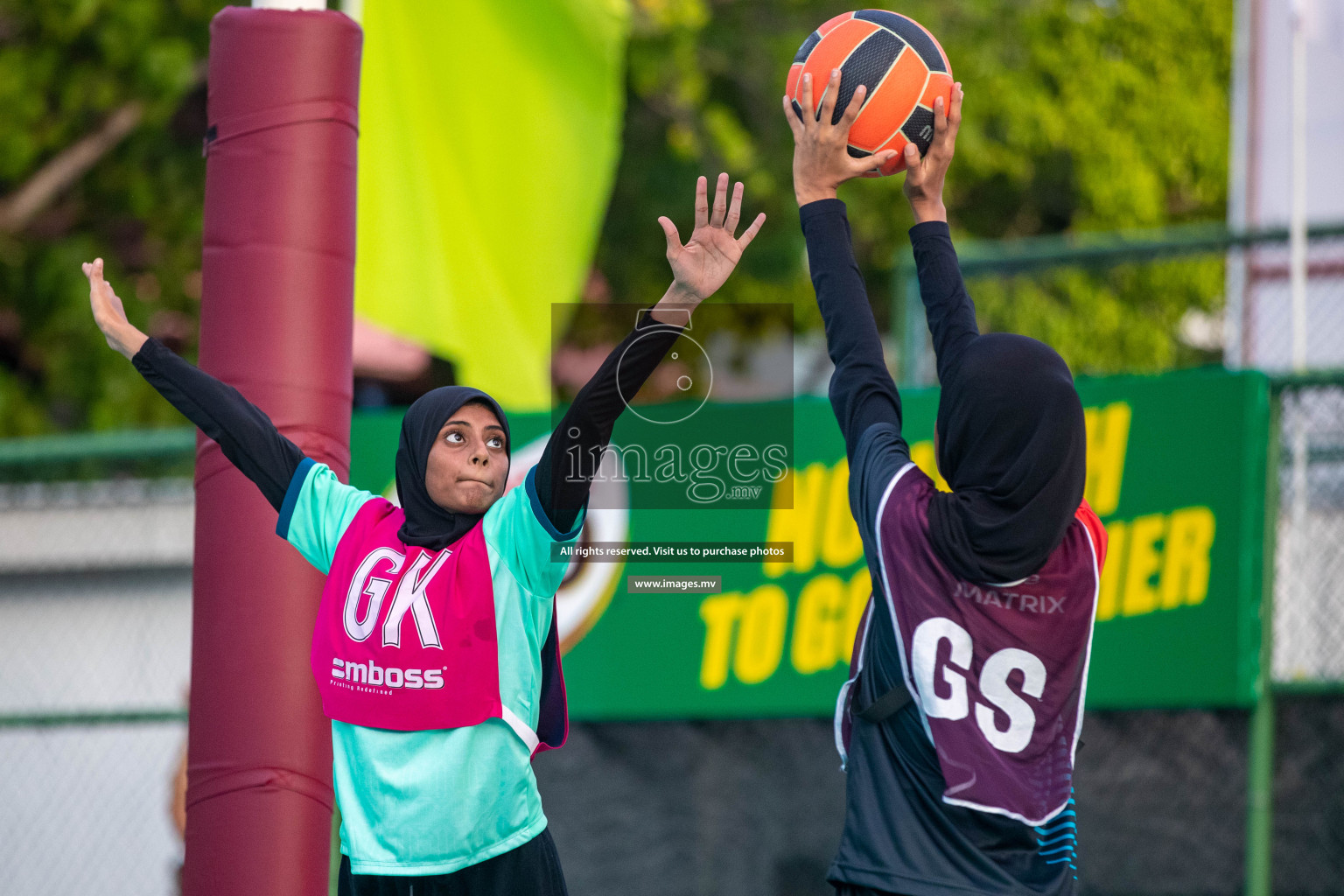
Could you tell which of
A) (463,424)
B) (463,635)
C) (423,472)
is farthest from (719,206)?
(463,635)

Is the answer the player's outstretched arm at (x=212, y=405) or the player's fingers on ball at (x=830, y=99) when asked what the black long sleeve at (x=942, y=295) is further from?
the player's outstretched arm at (x=212, y=405)

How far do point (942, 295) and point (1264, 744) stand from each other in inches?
135

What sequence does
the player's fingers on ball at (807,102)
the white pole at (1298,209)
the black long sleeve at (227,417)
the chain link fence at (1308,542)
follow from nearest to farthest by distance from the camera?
the player's fingers on ball at (807,102), the black long sleeve at (227,417), the chain link fence at (1308,542), the white pole at (1298,209)

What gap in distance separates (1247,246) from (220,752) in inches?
205

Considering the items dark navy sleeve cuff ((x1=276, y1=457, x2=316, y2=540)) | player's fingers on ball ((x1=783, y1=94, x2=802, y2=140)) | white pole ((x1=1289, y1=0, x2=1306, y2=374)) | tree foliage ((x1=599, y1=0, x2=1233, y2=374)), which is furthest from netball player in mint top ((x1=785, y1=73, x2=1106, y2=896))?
tree foliage ((x1=599, y1=0, x2=1233, y2=374))

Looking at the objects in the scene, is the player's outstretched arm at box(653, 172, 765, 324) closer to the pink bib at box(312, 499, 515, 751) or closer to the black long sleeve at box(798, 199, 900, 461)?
the black long sleeve at box(798, 199, 900, 461)

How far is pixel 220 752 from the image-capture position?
3.84 m

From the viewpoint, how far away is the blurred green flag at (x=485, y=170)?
7.10 meters

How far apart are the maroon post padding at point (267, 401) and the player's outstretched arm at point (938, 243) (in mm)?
1788

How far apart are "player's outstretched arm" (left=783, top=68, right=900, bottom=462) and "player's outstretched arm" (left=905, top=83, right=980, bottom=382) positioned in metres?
0.11

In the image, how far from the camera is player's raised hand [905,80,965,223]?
3227 millimetres

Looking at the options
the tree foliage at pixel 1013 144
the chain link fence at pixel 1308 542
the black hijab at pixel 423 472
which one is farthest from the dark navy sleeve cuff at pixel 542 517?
the tree foliage at pixel 1013 144

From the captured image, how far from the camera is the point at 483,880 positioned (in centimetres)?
316

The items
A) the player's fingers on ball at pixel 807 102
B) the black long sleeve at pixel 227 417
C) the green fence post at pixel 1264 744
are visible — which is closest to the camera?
the player's fingers on ball at pixel 807 102
